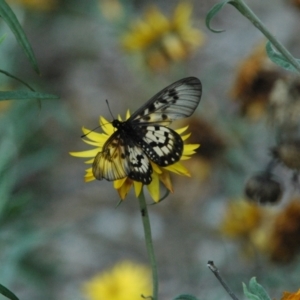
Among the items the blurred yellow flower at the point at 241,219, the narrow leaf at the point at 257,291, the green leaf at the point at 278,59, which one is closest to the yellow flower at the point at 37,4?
the blurred yellow flower at the point at 241,219

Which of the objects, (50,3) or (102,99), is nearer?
(50,3)

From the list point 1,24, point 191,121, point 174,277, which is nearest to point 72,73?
point 174,277

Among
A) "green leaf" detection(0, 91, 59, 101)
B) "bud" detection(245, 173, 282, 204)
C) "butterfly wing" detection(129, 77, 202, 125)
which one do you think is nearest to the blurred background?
"bud" detection(245, 173, 282, 204)

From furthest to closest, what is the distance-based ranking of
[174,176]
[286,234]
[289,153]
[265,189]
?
[174,176]
[286,234]
[265,189]
[289,153]

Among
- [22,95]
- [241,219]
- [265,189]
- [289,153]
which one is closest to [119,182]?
[22,95]

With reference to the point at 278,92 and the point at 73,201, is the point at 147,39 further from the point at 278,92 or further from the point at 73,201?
the point at 73,201

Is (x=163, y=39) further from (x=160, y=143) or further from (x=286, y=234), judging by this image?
(x=160, y=143)

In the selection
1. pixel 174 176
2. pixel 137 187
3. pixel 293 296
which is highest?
pixel 174 176

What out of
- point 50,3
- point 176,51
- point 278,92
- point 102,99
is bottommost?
point 278,92
